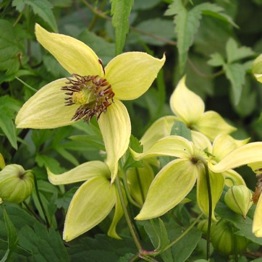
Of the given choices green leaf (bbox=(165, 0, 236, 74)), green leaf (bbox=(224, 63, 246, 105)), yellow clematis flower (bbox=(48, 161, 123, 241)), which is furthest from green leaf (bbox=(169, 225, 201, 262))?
green leaf (bbox=(224, 63, 246, 105))

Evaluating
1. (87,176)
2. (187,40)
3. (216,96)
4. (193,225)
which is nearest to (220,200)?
(193,225)

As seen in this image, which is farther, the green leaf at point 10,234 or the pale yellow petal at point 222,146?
the pale yellow petal at point 222,146

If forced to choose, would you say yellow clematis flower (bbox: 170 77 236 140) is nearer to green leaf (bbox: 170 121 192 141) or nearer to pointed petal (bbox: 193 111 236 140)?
pointed petal (bbox: 193 111 236 140)

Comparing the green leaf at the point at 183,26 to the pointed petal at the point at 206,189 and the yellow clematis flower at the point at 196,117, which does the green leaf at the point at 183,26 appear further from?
the pointed petal at the point at 206,189

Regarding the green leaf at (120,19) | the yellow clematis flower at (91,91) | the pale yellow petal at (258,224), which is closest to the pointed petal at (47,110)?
the yellow clematis flower at (91,91)

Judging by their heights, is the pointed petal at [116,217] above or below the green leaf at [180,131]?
below

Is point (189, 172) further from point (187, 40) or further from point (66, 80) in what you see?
point (187, 40)

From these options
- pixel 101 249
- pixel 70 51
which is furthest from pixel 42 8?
pixel 101 249
